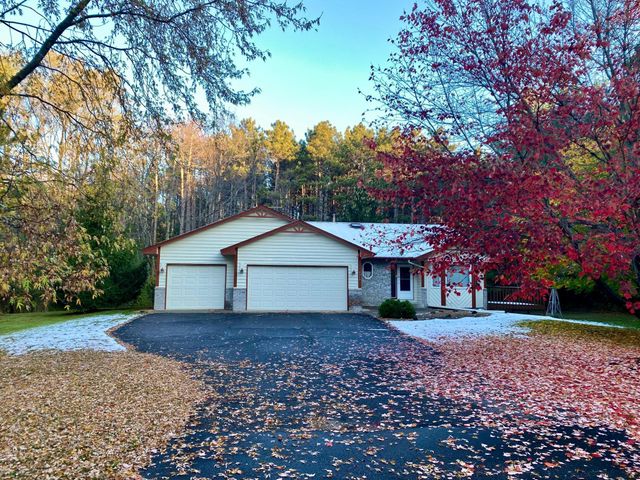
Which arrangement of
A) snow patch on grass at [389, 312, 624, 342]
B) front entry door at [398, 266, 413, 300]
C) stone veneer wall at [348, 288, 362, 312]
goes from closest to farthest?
snow patch on grass at [389, 312, 624, 342], stone veneer wall at [348, 288, 362, 312], front entry door at [398, 266, 413, 300]

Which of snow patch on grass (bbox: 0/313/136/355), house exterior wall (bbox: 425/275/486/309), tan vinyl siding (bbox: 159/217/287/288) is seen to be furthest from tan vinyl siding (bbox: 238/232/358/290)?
snow patch on grass (bbox: 0/313/136/355)

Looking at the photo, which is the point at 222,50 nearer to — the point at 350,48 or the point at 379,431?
the point at 350,48

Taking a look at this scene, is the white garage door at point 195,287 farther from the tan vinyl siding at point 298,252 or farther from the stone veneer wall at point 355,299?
the stone veneer wall at point 355,299

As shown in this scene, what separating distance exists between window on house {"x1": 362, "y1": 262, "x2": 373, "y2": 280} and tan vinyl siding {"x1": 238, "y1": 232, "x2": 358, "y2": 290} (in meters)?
1.60

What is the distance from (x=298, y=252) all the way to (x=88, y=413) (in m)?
12.6

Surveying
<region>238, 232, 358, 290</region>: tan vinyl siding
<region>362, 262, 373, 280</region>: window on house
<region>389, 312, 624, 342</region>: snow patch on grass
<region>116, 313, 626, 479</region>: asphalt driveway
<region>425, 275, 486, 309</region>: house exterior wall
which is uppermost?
<region>238, 232, 358, 290</region>: tan vinyl siding

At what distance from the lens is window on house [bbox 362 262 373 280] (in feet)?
62.0

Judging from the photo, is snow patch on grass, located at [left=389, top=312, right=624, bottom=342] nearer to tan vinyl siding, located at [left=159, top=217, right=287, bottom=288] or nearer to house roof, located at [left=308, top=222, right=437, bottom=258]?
house roof, located at [left=308, top=222, right=437, bottom=258]

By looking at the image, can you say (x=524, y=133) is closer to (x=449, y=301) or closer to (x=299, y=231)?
(x=299, y=231)

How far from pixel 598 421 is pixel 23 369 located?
8.62 m

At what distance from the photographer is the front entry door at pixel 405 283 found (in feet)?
63.1

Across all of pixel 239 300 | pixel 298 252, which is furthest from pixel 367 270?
pixel 239 300

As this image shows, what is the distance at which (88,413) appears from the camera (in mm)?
4793

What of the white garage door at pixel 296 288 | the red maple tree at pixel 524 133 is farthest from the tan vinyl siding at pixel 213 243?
the red maple tree at pixel 524 133
